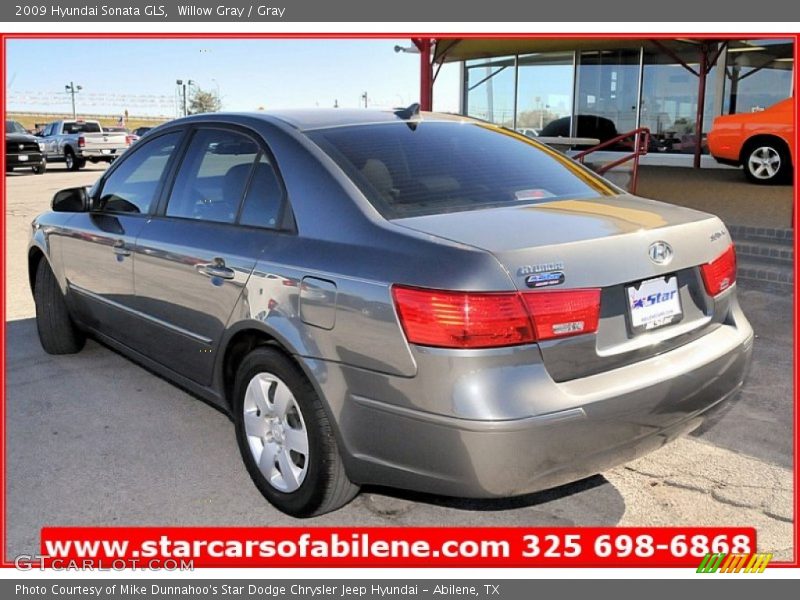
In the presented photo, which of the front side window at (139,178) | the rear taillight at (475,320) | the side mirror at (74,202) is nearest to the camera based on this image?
the rear taillight at (475,320)

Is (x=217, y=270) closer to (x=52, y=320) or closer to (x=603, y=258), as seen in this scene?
(x=603, y=258)

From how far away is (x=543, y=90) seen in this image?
65.2 feet

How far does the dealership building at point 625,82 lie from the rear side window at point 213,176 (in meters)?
10.2

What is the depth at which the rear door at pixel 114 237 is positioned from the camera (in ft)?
14.1

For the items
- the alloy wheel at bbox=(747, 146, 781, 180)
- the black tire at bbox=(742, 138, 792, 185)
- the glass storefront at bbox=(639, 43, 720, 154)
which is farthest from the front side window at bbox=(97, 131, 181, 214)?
the glass storefront at bbox=(639, 43, 720, 154)

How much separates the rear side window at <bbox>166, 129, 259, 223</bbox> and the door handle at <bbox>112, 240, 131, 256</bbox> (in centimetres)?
42

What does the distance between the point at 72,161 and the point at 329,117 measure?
2879 cm

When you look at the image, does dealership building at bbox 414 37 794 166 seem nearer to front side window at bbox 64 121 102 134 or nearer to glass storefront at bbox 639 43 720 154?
glass storefront at bbox 639 43 720 154

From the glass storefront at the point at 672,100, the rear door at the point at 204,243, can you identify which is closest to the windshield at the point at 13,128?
the glass storefront at the point at 672,100

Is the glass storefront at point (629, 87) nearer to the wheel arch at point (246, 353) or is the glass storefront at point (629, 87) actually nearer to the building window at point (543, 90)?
the building window at point (543, 90)

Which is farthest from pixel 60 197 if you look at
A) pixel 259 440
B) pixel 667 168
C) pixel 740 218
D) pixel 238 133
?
pixel 667 168

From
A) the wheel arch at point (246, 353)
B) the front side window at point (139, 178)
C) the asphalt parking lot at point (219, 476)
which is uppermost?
the front side window at point (139, 178)

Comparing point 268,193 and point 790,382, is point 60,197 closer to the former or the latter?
point 268,193

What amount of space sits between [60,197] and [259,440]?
2.54m
